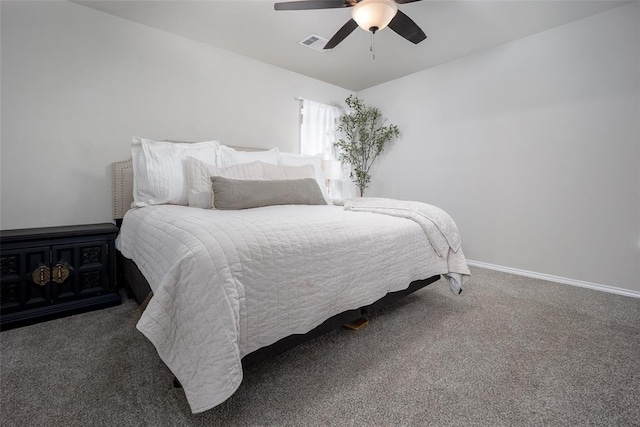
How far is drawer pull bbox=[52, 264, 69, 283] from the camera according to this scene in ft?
6.08

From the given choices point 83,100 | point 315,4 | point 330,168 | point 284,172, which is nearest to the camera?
point 315,4

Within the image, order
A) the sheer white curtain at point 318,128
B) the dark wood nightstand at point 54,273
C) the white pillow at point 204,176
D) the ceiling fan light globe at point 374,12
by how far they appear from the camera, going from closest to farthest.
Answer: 1. the dark wood nightstand at point 54,273
2. the ceiling fan light globe at point 374,12
3. the white pillow at point 204,176
4. the sheer white curtain at point 318,128

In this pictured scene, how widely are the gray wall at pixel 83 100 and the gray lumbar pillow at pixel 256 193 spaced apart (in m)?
1.28

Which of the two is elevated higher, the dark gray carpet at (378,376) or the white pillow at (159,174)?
the white pillow at (159,174)

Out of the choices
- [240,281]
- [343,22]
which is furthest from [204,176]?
[343,22]

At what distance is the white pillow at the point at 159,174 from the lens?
7.10ft

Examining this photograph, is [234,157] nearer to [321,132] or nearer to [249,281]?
[249,281]

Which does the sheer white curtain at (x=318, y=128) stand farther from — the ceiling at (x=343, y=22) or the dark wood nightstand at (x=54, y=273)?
the dark wood nightstand at (x=54, y=273)

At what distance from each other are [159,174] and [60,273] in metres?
0.90

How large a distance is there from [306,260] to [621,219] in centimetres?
293

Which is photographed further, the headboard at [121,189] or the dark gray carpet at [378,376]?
the headboard at [121,189]

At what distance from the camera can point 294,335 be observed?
1.24 metres

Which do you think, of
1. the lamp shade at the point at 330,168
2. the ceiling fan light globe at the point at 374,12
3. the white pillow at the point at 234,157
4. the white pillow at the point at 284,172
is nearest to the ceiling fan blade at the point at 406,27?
the ceiling fan light globe at the point at 374,12

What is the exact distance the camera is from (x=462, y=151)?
342 centimetres
